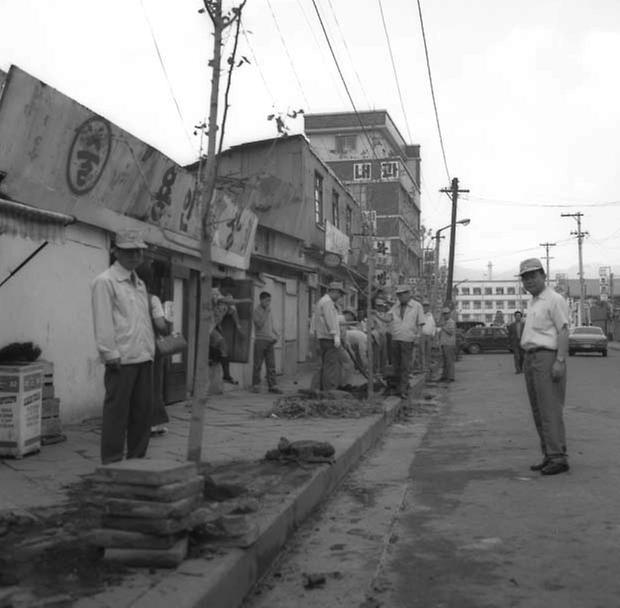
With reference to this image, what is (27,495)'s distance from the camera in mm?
5035

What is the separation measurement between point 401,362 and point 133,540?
9126mm

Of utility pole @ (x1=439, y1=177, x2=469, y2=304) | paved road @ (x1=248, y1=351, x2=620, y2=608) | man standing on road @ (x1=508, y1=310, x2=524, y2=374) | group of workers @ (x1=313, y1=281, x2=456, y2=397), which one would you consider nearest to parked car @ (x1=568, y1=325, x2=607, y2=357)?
utility pole @ (x1=439, y1=177, x2=469, y2=304)

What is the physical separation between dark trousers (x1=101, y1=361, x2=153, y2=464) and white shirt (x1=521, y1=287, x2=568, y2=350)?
340cm

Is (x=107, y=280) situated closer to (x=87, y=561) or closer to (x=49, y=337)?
(x=87, y=561)

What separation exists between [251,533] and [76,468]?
101 inches

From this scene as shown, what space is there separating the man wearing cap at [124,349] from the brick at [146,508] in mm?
1596

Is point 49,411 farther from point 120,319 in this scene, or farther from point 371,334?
point 371,334

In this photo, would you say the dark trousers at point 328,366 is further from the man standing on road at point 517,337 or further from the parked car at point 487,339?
the parked car at point 487,339

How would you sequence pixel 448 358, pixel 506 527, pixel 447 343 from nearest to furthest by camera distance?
1. pixel 506 527
2. pixel 447 343
3. pixel 448 358

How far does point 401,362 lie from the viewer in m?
12.5

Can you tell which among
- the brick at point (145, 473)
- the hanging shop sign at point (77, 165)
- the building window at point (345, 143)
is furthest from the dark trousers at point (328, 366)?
the building window at point (345, 143)

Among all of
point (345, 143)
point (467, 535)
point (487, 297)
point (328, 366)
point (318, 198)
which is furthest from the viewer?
point (487, 297)

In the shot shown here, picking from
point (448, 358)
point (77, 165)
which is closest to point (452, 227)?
point (448, 358)

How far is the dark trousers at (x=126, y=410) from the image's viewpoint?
5.29 m
